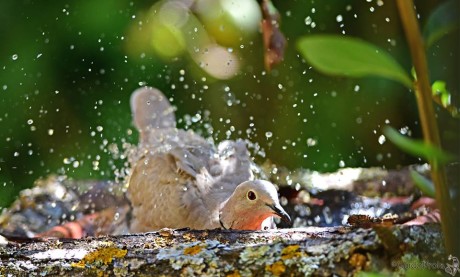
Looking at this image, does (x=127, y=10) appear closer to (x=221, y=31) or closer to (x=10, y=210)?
(x=221, y=31)

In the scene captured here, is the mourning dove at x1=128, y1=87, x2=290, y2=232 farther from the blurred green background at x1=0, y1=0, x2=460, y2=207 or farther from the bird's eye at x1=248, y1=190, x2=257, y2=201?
the blurred green background at x1=0, y1=0, x2=460, y2=207

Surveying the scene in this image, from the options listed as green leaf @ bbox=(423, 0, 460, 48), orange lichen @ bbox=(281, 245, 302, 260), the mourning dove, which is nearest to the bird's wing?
the mourning dove

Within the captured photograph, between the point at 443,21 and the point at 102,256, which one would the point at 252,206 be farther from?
the point at 443,21

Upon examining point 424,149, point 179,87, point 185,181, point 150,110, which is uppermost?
point 179,87

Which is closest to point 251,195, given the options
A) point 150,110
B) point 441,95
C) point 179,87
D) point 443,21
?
point 150,110

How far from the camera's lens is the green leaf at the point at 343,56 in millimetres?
464

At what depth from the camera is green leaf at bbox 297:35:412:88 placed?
46 centimetres

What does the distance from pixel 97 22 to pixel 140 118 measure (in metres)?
0.47

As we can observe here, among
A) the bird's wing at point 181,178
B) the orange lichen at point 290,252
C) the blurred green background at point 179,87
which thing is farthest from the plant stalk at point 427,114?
the blurred green background at point 179,87

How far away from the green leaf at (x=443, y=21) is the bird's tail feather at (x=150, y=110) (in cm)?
263

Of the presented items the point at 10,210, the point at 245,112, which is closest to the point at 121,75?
the point at 245,112

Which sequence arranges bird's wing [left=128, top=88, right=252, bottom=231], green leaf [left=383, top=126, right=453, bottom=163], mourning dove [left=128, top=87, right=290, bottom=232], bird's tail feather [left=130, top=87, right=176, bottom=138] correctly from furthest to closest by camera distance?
bird's tail feather [left=130, top=87, right=176, bottom=138] → bird's wing [left=128, top=88, right=252, bottom=231] → mourning dove [left=128, top=87, right=290, bottom=232] → green leaf [left=383, top=126, right=453, bottom=163]

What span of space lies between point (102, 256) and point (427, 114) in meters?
0.73

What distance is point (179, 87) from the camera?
3490 millimetres
